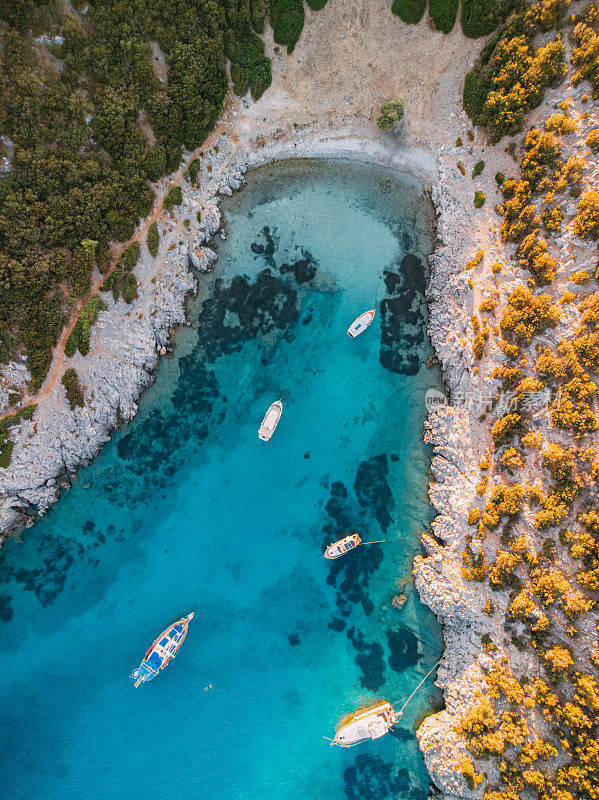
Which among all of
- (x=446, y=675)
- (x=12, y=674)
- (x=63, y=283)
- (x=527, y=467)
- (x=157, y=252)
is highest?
(x=157, y=252)

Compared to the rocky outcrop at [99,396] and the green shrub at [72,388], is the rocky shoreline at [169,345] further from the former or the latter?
the green shrub at [72,388]

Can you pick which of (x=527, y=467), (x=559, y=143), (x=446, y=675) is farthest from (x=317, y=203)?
(x=446, y=675)

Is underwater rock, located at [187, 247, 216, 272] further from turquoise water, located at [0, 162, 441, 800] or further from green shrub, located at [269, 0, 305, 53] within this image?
green shrub, located at [269, 0, 305, 53]

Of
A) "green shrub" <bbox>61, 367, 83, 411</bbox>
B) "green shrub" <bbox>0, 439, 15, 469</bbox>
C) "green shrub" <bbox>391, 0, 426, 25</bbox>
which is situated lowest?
"green shrub" <bbox>0, 439, 15, 469</bbox>

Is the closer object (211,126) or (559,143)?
(559,143)

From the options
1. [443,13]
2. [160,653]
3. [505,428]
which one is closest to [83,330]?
[160,653]

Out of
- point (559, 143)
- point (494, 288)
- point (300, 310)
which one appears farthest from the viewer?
point (300, 310)

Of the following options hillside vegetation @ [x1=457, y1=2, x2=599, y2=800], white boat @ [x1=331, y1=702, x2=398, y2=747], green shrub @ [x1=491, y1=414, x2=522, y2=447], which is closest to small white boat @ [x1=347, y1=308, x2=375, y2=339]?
hillside vegetation @ [x1=457, y1=2, x2=599, y2=800]

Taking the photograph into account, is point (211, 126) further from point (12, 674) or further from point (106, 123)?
point (12, 674)
